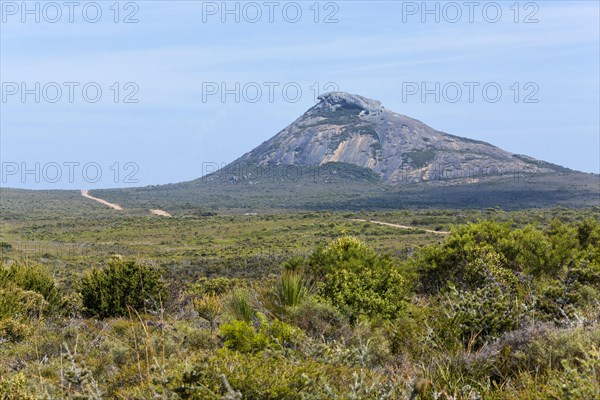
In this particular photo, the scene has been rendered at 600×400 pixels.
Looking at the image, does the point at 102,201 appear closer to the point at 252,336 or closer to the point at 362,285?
the point at 362,285

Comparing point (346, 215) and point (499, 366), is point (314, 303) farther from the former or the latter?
point (346, 215)

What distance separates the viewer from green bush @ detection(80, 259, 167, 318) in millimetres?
15000

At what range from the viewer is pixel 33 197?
130500mm

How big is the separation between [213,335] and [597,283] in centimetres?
748

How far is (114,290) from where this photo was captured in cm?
1511

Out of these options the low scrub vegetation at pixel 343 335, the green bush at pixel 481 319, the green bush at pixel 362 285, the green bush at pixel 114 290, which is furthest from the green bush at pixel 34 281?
the green bush at pixel 481 319

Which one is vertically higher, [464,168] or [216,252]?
[464,168]

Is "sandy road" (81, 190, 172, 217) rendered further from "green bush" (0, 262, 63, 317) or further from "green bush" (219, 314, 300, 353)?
"green bush" (219, 314, 300, 353)

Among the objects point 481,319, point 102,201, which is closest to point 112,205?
point 102,201

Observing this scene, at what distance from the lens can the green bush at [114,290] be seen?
15.0m

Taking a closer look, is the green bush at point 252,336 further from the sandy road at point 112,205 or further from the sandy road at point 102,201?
the sandy road at point 102,201

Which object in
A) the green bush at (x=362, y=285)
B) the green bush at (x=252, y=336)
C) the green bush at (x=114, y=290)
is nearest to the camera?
the green bush at (x=252, y=336)

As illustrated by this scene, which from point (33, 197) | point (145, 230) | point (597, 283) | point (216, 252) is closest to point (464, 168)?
point (33, 197)

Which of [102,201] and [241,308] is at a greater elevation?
[102,201]
